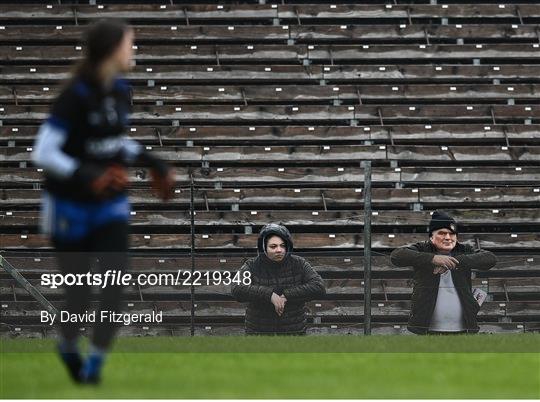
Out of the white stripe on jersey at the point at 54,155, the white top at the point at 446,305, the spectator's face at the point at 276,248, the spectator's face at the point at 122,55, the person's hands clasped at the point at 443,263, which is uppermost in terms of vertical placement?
the spectator's face at the point at 122,55

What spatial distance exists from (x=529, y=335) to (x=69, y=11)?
11673mm

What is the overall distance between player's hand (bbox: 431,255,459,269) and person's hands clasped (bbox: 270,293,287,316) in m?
1.42

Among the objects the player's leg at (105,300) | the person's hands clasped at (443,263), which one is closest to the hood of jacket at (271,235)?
the person's hands clasped at (443,263)

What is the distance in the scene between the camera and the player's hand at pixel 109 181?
5.35 meters

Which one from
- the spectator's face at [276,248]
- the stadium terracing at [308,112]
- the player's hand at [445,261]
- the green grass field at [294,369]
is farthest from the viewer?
the stadium terracing at [308,112]

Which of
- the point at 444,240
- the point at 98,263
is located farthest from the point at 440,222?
the point at 98,263

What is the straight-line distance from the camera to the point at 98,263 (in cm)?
578

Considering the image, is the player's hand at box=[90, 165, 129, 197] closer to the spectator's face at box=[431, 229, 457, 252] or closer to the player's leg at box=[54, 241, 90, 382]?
the player's leg at box=[54, 241, 90, 382]

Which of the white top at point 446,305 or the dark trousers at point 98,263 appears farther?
the white top at point 446,305

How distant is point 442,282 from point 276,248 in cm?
154

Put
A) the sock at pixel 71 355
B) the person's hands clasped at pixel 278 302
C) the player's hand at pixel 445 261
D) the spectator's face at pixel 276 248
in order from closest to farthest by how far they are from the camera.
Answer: the sock at pixel 71 355 < the person's hands clasped at pixel 278 302 < the player's hand at pixel 445 261 < the spectator's face at pixel 276 248

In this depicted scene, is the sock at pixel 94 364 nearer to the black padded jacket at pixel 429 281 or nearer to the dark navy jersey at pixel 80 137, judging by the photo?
the dark navy jersey at pixel 80 137

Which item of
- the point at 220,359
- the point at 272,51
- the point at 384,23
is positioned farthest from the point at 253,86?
the point at 220,359

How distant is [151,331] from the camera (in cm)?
1245
